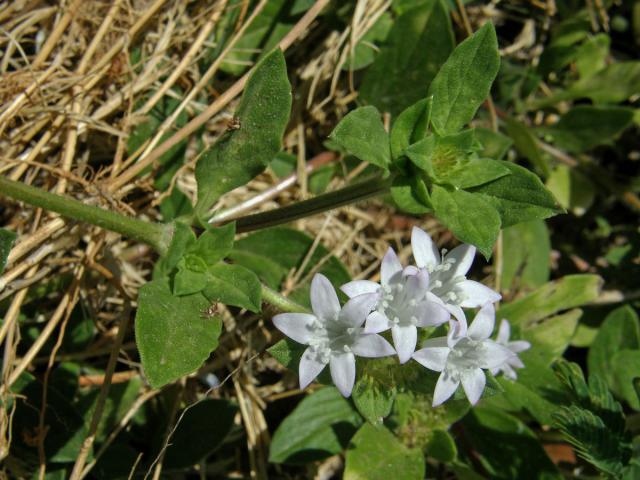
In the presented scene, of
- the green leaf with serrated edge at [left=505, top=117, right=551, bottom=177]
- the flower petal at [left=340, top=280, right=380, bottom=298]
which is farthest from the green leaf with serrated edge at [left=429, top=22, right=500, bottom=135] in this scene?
the green leaf with serrated edge at [left=505, top=117, right=551, bottom=177]

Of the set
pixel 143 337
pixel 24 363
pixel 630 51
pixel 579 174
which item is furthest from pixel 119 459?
pixel 630 51

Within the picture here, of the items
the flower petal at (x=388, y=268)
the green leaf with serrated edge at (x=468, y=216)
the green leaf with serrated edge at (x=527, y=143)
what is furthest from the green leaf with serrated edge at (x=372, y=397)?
the green leaf with serrated edge at (x=527, y=143)

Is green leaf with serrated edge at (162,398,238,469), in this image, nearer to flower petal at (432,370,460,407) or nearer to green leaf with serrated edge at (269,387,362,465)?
green leaf with serrated edge at (269,387,362,465)

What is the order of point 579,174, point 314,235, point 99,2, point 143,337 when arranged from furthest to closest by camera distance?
point 579,174 < point 314,235 < point 99,2 < point 143,337

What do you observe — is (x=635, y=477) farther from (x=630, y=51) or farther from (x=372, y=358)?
(x=630, y=51)

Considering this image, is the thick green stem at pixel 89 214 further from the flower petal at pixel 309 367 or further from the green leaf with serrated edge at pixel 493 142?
the green leaf with serrated edge at pixel 493 142

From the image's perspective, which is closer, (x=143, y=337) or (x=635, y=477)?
(x=143, y=337)

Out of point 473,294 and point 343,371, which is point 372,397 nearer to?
point 343,371
